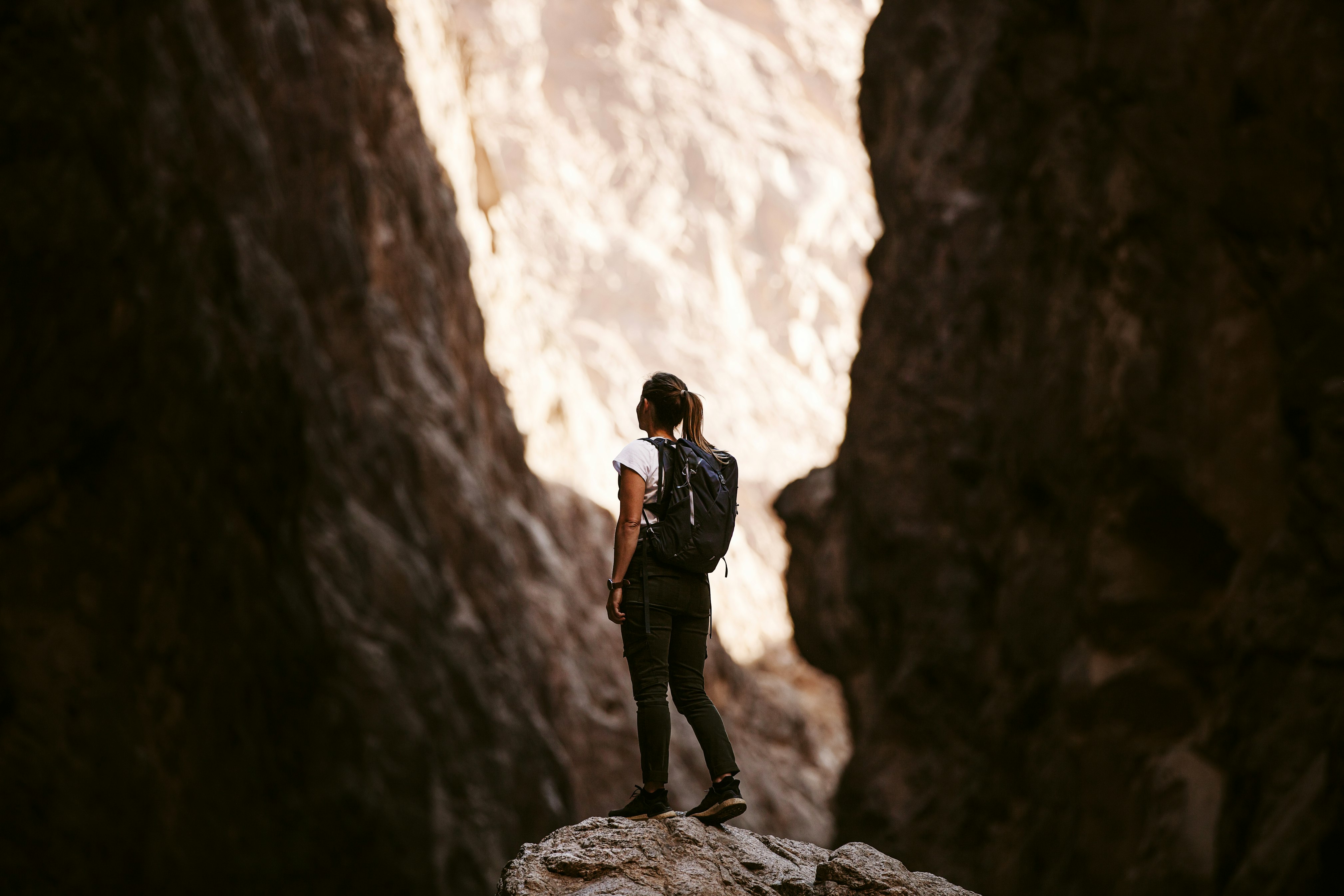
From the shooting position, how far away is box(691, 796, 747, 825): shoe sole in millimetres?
6344

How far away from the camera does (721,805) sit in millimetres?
6398

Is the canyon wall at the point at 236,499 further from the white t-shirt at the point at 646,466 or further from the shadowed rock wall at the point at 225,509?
the white t-shirt at the point at 646,466

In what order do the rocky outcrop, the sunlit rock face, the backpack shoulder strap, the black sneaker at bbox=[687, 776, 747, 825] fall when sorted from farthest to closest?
1. the sunlit rock face
2. the black sneaker at bbox=[687, 776, 747, 825]
3. the backpack shoulder strap
4. the rocky outcrop

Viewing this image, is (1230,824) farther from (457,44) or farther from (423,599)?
(457,44)

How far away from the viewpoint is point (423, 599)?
68.5 feet

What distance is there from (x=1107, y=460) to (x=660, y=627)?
383 inches

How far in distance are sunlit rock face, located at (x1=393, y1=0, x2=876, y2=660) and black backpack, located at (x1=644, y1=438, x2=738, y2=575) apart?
56.4 meters

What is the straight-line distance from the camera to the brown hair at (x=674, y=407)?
6.44 metres

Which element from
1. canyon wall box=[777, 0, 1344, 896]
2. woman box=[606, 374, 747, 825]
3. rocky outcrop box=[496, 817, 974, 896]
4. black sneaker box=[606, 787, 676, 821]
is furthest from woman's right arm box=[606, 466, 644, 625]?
canyon wall box=[777, 0, 1344, 896]

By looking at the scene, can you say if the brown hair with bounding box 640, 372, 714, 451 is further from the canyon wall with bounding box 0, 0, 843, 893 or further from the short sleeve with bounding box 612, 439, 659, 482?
the canyon wall with bounding box 0, 0, 843, 893

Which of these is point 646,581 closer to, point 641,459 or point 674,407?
point 641,459

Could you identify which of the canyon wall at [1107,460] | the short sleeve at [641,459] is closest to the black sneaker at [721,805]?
the short sleeve at [641,459]

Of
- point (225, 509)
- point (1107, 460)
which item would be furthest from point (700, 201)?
point (1107, 460)

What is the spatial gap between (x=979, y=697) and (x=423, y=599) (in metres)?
8.79
